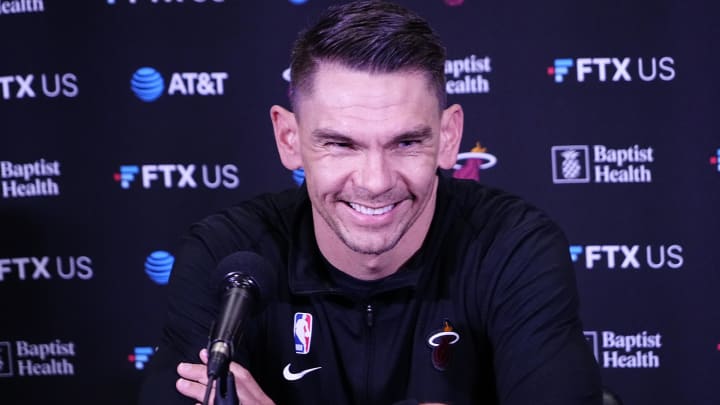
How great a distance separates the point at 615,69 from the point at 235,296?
8.90 feet

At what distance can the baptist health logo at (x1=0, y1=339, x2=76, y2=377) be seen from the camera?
12.8 feet

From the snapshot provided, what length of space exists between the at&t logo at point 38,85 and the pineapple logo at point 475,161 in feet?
6.08

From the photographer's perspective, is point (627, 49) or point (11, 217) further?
point (11, 217)

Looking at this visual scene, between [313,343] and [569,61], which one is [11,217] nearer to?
[313,343]

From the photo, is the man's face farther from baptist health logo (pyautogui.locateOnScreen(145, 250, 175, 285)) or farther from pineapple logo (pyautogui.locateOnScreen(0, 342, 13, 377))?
pineapple logo (pyautogui.locateOnScreen(0, 342, 13, 377))

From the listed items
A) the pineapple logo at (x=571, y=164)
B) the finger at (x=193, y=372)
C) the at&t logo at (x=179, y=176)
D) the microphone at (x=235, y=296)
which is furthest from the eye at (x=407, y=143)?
the at&t logo at (x=179, y=176)

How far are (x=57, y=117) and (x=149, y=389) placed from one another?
2245 mm

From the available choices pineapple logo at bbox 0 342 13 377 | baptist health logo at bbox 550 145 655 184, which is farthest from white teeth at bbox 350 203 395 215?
pineapple logo at bbox 0 342 13 377

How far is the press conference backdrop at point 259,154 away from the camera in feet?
11.7

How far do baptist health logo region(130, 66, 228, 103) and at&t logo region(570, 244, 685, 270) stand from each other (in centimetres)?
181

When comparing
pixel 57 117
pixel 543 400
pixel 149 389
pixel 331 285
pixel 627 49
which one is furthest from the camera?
pixel 57 117

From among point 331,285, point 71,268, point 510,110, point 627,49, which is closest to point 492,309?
point 331,285

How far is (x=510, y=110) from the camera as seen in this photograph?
11.9ft

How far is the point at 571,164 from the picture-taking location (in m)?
3.62
